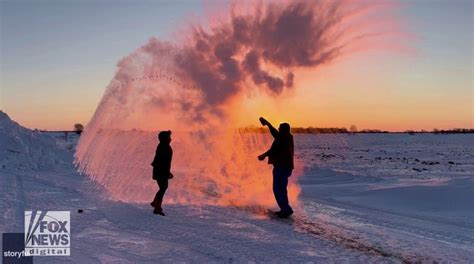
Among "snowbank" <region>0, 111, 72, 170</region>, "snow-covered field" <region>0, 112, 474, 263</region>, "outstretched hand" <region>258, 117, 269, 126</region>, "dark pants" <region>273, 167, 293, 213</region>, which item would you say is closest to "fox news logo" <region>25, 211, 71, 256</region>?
"snow-covered field" <region>0, 112, 474, 263</region>

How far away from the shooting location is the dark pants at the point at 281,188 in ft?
38.2

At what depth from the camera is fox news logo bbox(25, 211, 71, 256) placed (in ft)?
24.4

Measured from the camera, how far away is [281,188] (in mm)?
11844

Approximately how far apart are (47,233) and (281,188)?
18.6ft

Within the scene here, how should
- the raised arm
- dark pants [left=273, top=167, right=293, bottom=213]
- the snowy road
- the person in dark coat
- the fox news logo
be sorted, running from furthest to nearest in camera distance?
the raised arm
the person in dark coat
dark pants [left=273, top=167, right=293, bottom=213]
the snowy road
the fox news logo

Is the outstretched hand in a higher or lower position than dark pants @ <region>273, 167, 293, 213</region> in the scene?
higher

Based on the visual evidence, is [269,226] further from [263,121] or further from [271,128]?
[263,121]

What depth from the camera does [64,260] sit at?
22.6 feet

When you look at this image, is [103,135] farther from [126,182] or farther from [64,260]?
[64,260]

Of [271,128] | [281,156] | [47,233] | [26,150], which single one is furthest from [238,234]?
[26,150]

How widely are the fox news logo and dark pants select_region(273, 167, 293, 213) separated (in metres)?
4.99

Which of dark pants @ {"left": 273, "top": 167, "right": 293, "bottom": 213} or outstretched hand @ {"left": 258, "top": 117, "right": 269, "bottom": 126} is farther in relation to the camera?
outstretched hand @ {"left": 258, "top": 117, "right": 269, "bottom": 126}

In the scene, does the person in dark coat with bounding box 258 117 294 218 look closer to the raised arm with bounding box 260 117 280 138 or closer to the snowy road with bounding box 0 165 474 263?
the raised arm with bounding box 260 117 280 138

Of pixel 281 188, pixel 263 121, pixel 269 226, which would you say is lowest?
pixel 269 226
